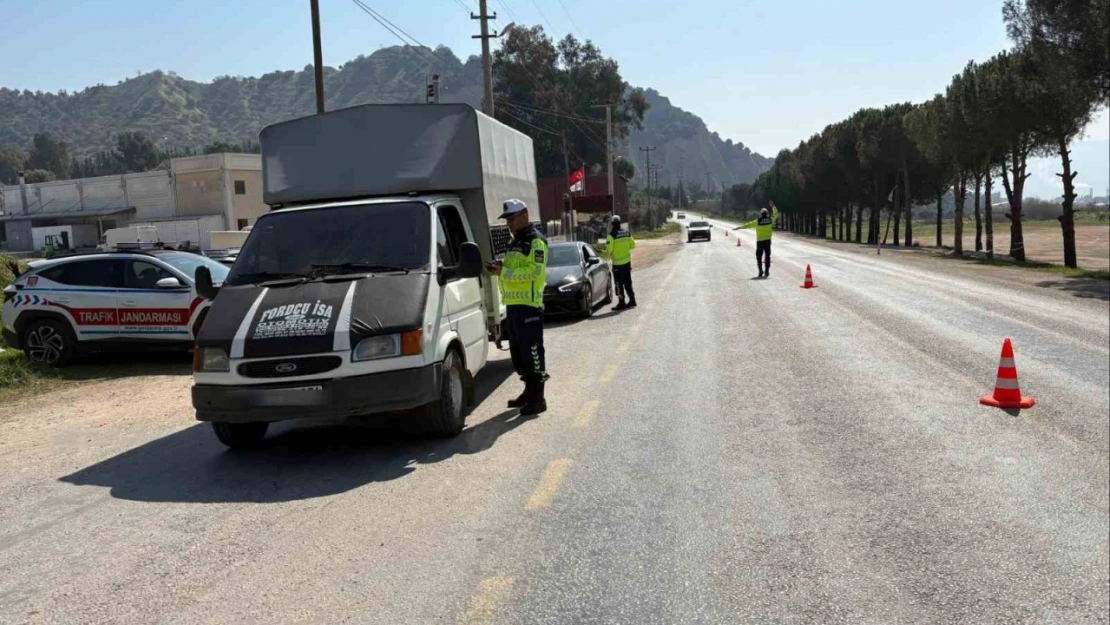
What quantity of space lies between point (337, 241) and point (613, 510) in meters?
3.44

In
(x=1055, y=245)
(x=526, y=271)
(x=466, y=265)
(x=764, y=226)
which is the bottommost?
(x=1055, y=245)

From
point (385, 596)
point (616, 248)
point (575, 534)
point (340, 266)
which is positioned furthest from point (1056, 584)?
point (616, 248)

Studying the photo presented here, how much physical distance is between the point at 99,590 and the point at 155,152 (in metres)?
200

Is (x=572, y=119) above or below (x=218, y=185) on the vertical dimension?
above

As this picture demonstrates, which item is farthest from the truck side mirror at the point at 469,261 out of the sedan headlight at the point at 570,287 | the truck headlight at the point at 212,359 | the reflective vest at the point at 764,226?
the reflective vest at the point at 764,226

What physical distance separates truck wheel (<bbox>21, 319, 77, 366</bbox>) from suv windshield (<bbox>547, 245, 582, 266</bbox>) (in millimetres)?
8344

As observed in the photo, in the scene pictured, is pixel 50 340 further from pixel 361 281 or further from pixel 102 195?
pixel 102 195

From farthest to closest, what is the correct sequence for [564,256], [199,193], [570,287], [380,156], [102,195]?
[102,195] < [199,193] < [564,256] < [570,287] < [380,156]

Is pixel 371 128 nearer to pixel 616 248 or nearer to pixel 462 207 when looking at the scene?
pixel 462 207

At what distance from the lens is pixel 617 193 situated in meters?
89.6

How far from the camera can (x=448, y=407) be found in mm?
6773

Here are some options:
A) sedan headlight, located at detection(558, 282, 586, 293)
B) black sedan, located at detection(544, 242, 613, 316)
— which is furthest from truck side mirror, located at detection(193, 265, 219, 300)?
sedan headlight, located at detection(558, 282, 586, 293)

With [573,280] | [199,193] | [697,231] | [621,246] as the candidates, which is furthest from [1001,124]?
[199,193]

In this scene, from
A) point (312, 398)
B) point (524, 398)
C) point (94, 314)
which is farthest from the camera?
point (94, 314)
